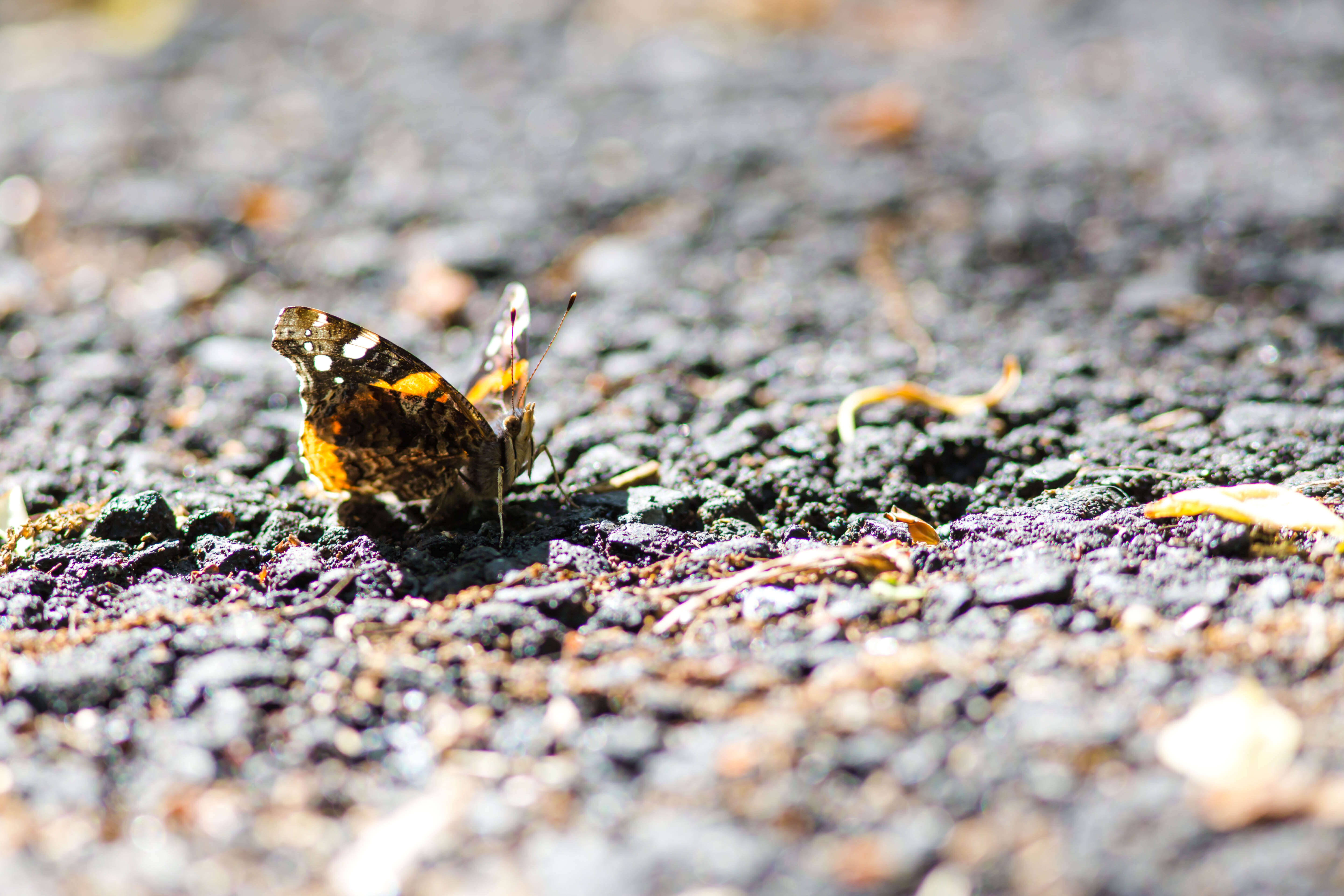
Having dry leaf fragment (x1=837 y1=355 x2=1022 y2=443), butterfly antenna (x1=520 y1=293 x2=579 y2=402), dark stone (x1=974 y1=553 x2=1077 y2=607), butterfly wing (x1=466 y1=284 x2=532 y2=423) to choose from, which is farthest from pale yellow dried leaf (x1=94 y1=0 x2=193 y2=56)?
dark stone (x1=974 y1=553 x2=1077 y2=607)

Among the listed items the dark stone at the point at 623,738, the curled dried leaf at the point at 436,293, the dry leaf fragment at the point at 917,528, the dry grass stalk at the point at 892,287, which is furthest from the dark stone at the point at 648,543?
the curled dried leaf at the point at 436,293

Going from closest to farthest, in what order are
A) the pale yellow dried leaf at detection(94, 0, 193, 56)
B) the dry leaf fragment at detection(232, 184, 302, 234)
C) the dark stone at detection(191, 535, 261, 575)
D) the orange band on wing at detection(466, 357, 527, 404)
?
the dark stone at detection(191, 535, 261, 575) < the orange band on wing at detection(466, 357, 527, 404) < the dry leaf fragment at detection(232, 184, 302, 234) < the pale yellow dried leaf at detection(94, 0, 193, 56)

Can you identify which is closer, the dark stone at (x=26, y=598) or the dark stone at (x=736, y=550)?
the dark stone at (x=26, y=598)

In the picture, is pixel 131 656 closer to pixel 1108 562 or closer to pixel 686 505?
pixel 686 505

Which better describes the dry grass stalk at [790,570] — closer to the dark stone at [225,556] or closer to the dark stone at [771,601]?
the dark stone at [771,601]

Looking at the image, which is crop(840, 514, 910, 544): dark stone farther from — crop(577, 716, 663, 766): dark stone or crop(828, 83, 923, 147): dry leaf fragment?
crop(828, 83, 923, 147): dry leaf fragment

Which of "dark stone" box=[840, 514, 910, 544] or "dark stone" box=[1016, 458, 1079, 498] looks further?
"dark stone" box=[1016, 458, 1079, 498]

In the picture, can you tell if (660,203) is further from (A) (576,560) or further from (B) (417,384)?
(A) (576,560)
